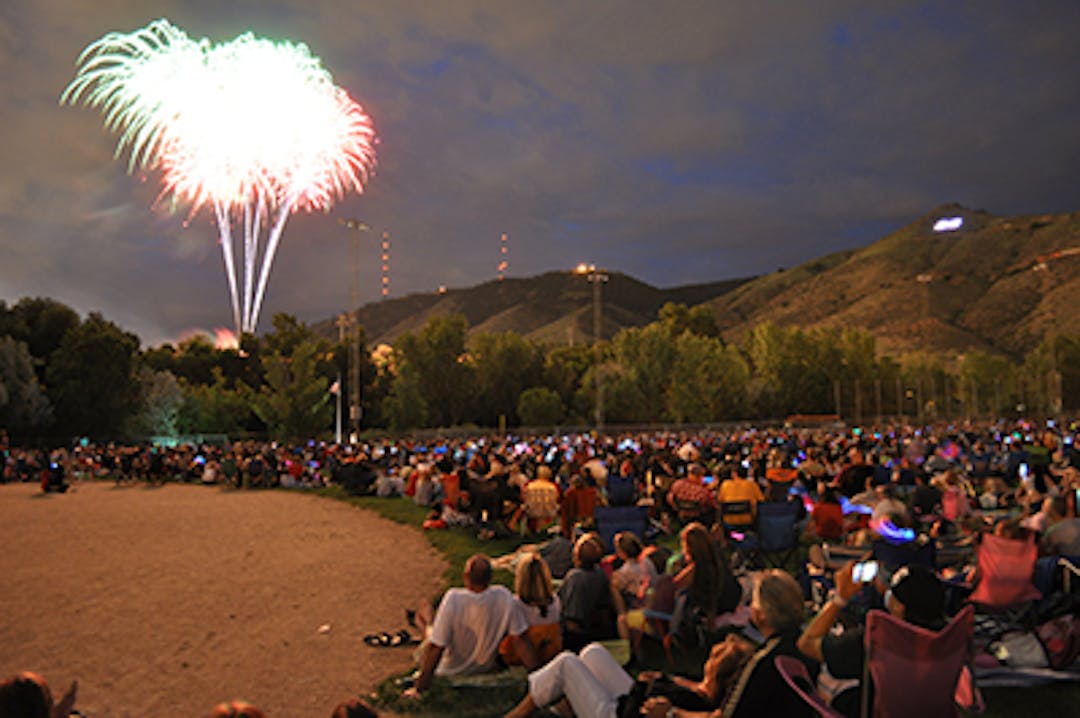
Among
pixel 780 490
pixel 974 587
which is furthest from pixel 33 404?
pixel 974 587

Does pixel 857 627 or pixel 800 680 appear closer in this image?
pixel 800 680

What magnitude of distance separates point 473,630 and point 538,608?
569 mm

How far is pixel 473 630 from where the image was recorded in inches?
252

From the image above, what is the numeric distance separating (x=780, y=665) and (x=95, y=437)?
53652mm

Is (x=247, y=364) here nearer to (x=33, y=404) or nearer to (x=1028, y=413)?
(x=33, y=404)

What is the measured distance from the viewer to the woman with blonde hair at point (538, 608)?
20.8 feet

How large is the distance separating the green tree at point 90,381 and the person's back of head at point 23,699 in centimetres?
5272

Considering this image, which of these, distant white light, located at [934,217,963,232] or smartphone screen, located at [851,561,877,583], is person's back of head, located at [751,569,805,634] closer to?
smartphone screen, located at [851,561,877,583]

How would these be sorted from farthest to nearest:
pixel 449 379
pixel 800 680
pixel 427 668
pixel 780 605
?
pixel 449 379 < pixel 427 668 < pixel 780 605 < pixel 800 680

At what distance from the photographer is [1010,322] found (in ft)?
484

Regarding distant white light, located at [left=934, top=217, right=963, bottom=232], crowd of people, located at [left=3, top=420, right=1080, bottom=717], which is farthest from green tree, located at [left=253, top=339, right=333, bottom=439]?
distant white light, located at [left=934, top=217, right=963, bottom=232]

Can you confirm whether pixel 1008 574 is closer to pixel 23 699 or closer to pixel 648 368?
pixel 23 699

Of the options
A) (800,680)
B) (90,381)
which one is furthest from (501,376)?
(800,680)

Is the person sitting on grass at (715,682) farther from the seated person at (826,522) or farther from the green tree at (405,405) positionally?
the green tree at (405,405)
